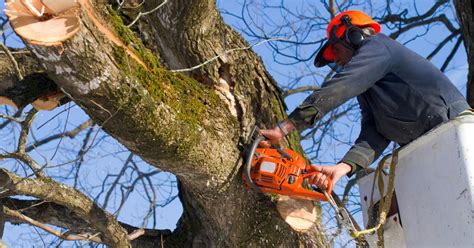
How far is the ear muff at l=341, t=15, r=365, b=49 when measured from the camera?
326cm

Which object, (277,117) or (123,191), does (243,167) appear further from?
(123,191)

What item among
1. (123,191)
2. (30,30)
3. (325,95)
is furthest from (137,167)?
(30,30)

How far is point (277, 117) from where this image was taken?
3.36 meters

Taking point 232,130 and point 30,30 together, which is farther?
point 232,130

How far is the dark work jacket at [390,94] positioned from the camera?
292 centimetres

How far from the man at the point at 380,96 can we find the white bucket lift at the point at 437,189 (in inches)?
12.0

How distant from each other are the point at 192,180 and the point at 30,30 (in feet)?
4.05

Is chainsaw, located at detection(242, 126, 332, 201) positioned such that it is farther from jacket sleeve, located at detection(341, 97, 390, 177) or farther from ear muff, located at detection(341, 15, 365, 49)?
ear muff, located at detection(341, 15, 365, 49)

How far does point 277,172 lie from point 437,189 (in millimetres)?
759

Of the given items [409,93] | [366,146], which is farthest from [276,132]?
[409,93]

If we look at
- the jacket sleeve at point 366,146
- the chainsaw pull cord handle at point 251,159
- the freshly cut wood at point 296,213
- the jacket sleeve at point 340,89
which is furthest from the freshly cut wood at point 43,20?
the jacket sleeve at point 366,146

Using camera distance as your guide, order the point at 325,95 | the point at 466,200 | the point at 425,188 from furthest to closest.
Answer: the point at 325,95 → the point at 425,188 → the point at 466,200

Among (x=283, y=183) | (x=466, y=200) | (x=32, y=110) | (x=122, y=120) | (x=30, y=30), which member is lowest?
(x=466, y=200)

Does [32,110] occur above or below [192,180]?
above
